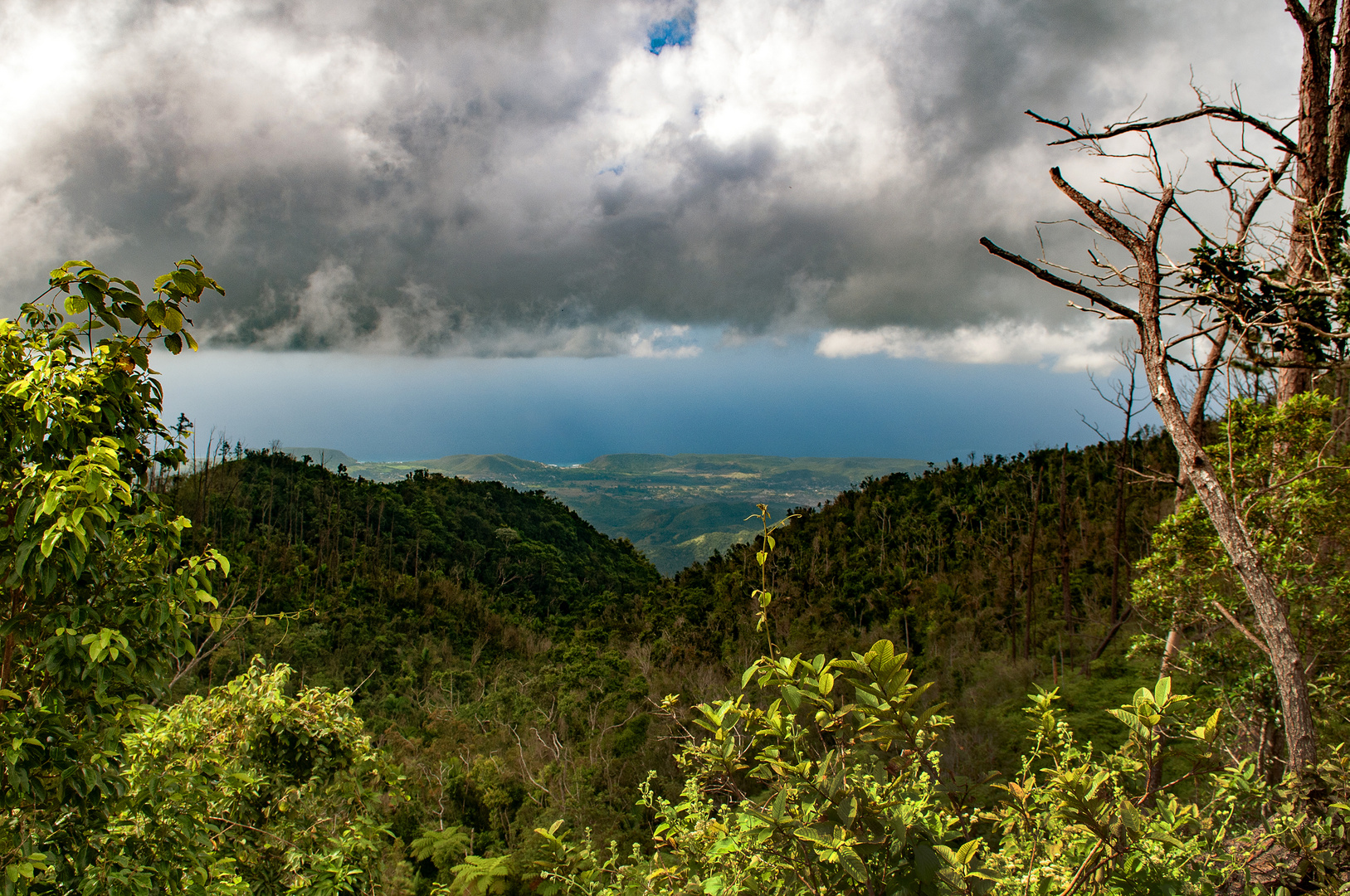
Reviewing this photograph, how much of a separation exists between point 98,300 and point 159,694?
1.78 m

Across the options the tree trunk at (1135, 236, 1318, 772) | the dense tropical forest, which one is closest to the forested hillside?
the dense tropical forest

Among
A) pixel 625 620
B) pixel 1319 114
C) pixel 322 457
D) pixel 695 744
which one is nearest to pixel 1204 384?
pixel 1319 114

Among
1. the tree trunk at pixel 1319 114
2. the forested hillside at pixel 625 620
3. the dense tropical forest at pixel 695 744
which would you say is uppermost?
the tree trunk at pixel 1319 114

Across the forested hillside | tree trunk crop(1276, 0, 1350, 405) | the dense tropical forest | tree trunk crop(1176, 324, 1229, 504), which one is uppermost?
tree trunk crop(1276, 0, 1350, 405)

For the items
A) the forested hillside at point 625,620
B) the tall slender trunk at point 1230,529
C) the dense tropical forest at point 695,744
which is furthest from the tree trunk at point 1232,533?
the forested hillside at point 625,620

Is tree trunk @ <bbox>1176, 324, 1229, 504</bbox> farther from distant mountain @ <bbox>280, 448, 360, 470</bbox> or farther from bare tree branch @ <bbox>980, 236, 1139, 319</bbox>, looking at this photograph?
distant mountain @ <bbox>280, 448, 360, 470</bbox>

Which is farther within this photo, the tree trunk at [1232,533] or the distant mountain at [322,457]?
the distant mountain at [322,457]

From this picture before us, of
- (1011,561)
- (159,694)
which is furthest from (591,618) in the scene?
(159,694)

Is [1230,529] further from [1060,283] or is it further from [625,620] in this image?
[625,620]

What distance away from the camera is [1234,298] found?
4.93m

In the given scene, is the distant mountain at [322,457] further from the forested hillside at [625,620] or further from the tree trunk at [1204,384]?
the tree trunk at [1204,384]

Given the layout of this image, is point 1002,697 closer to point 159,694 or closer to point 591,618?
point 159,694

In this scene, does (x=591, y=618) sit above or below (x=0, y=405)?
below

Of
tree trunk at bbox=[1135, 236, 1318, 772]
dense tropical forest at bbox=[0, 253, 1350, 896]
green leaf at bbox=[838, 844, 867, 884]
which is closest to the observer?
→ green leaf at bbox=[838, 844, 867, 884]
